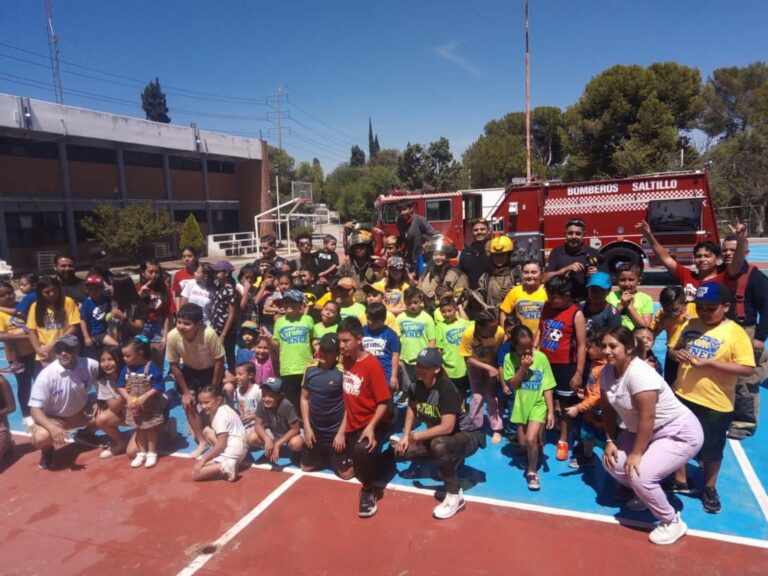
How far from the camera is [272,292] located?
20.3 ft

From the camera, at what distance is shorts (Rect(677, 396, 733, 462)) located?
347 centimetres

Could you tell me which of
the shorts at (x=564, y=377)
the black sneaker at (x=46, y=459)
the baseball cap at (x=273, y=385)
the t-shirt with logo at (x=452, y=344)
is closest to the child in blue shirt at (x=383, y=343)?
the t-shirt with logo at (x=452, y=344)

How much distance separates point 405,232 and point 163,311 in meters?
3.71

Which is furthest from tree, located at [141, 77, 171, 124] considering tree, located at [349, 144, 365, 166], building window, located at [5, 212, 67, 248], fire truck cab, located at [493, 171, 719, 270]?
fire truck cab, located at [493, 171, 719, 270]

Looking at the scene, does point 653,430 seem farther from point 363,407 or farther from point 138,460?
point 138,460

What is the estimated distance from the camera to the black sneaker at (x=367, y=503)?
12.2 feet

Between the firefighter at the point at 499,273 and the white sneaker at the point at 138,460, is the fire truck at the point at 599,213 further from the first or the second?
the white sneaker at the point at 138,460

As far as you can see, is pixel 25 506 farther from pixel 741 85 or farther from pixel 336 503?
pixel 741 85

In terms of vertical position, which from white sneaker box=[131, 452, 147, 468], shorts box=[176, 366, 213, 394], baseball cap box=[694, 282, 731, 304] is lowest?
white sneaker box=[131, 452, 147, 468]

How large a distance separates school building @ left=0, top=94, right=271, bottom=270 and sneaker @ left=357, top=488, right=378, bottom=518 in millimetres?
22135

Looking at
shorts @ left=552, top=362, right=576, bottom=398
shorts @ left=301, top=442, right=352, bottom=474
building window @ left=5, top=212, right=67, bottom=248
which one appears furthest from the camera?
building window @ left=5, top=212, right=67, bottom=248

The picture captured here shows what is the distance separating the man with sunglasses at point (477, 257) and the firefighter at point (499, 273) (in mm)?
537

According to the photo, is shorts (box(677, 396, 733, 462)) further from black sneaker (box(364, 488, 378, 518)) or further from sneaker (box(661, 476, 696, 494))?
black sneaker (box(364, 488, 378, 518))

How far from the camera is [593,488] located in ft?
13.2
